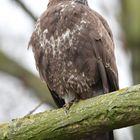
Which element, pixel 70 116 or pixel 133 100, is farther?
pixel 70 116

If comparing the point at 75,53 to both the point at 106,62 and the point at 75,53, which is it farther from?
the point at 106,62

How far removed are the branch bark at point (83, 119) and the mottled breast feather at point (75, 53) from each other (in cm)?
74

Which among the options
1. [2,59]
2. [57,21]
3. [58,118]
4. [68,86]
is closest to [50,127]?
[58,118]

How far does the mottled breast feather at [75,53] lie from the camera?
4.95 m

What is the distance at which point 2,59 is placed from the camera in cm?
667

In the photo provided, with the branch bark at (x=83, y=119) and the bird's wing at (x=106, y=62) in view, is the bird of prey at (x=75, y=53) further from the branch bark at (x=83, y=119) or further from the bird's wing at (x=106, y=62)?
the branch bark at (x=83, y=119)

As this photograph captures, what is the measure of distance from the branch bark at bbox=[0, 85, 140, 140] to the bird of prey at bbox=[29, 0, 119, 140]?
0.73 metres

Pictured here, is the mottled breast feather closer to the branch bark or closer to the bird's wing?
the bird's wing

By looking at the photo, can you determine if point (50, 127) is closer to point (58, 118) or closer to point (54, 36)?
point (58, 118)

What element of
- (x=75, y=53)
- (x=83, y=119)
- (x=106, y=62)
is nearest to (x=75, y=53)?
(x=75, y=53)

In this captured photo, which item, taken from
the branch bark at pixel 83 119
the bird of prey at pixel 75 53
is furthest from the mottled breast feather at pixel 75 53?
the branch bark at pixel 83 119

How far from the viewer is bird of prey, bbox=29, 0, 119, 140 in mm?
4945

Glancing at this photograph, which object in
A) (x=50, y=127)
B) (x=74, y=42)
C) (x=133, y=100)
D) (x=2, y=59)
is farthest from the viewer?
(x=2, y=59)

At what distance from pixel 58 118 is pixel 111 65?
116 cm
